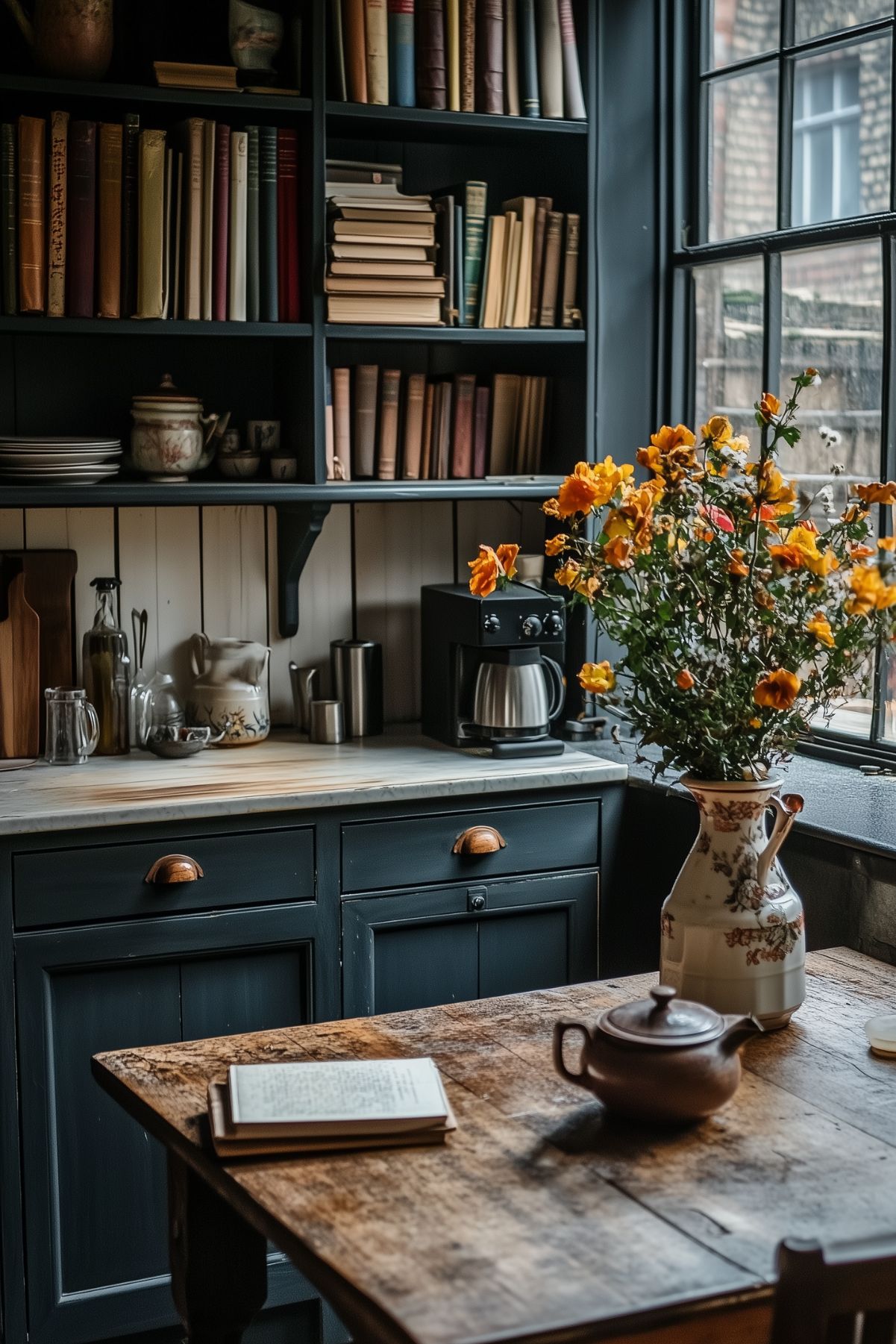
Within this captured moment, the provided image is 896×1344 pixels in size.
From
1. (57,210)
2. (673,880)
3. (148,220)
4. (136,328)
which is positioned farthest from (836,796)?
(57,210)

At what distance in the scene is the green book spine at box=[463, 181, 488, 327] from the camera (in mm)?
3289

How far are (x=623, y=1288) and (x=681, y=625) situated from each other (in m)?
0.78

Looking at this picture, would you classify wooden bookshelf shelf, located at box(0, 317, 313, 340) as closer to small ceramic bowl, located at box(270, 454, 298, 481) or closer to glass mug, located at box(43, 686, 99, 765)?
small ceramic bowl, located at box(270, 454, 298, 481)

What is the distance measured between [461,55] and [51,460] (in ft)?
3.99

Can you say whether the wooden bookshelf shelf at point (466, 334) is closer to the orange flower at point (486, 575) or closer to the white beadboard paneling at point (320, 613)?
the white beadboard paneling at point (320, 613)

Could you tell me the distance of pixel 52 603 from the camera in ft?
10.5

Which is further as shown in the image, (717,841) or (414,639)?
(414,639)

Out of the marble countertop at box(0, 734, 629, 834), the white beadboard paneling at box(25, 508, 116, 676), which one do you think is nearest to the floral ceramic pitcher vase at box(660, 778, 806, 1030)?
the marble countertop at box(0, 734, 629, 834)

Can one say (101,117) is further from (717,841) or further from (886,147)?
(717,841)

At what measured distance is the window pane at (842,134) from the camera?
297 centimetres

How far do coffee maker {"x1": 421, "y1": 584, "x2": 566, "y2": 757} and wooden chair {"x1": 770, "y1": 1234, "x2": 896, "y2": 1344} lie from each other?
2.14 metres

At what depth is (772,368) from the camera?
3273 millimetres

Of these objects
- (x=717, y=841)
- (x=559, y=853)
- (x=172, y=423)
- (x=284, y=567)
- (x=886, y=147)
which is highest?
(x=886, y=147)

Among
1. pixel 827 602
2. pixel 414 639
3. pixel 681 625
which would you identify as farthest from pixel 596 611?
pixel 414 639
